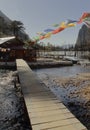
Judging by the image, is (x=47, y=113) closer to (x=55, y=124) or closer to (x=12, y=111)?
(x=55, y=124)

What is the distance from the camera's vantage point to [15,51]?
33.5 m

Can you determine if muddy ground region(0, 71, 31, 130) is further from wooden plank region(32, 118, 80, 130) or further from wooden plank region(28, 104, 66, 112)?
wooden plank region(32, 118, 80, 130)

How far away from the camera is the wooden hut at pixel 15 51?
32.1 meters

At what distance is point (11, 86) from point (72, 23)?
19.9 feet

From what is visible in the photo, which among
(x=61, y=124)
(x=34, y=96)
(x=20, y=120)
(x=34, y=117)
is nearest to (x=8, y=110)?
(x=20, y=120)

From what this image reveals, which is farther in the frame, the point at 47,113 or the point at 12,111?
the point at 12,111

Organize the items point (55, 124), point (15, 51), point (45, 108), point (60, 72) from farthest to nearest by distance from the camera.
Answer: point (15, 51) → point (60, 72) → point (45, 108) → point (55, 124)

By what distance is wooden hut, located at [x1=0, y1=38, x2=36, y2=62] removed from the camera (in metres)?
32.1

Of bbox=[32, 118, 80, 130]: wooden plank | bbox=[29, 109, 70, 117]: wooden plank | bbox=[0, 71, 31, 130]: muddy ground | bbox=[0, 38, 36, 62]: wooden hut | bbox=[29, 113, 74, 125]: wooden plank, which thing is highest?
bbox=[0, 38, 36, 62]: wooden hut

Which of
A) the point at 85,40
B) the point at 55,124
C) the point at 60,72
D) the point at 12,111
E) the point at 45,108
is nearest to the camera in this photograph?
the point at 55,124

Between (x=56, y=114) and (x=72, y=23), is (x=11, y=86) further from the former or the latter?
(x=56, y=114)

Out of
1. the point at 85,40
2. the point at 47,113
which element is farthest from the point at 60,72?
the point at 85,40

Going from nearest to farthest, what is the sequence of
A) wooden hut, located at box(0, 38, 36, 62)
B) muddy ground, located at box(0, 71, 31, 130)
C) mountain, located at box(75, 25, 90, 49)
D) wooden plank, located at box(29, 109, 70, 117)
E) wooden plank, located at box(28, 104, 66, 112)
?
wooden plank, located at box(29, 109, 70, 117) < wooden plank, located at box(28, 104, 66, 112) < muddy ground, located at box(0, 71, 31, 130) < wooden hut, located at box(0, 38, 36, 62) < mountain, located at box(75, 25, 90, 49)

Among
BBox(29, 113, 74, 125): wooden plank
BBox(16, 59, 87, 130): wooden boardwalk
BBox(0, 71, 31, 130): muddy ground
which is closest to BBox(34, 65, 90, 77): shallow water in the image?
BBox(0, 71, 31, 130): muddy ground
